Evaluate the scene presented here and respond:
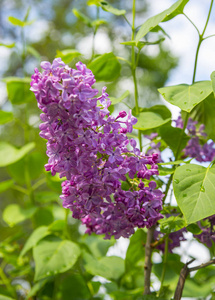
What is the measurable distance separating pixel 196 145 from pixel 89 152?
0.31 meters

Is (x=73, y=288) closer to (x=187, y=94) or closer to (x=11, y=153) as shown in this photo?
(x=11, y=153)

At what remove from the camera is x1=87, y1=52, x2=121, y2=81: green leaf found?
2.27ft

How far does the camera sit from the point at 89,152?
487 mm

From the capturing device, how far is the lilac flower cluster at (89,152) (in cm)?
46

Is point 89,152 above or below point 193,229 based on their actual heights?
above

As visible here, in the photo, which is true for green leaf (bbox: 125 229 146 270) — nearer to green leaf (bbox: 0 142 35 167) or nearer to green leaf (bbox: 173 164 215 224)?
green leaf (bbox: 173 164 215 224)

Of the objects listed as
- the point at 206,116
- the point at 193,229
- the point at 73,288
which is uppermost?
the point at 206,116

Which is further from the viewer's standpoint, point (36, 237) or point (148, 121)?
point (36, 237)

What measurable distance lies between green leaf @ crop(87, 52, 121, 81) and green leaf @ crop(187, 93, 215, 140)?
17cm

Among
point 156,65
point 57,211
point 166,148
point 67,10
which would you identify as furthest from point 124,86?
point 166,148

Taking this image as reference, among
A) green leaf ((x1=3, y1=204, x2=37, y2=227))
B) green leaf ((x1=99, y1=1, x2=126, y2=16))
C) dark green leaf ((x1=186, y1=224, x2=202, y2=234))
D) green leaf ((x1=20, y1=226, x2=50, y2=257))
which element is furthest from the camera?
green leaf ((x1=3, y1=204, x2=37, y2=227))

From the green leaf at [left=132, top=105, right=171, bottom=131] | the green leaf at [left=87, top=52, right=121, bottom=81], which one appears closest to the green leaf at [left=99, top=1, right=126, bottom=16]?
the green leaf at [left=87, top=52, right=121, bottom=81]

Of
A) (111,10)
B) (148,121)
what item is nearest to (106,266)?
(148,121)

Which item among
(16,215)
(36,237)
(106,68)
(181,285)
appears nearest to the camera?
(181,285)
